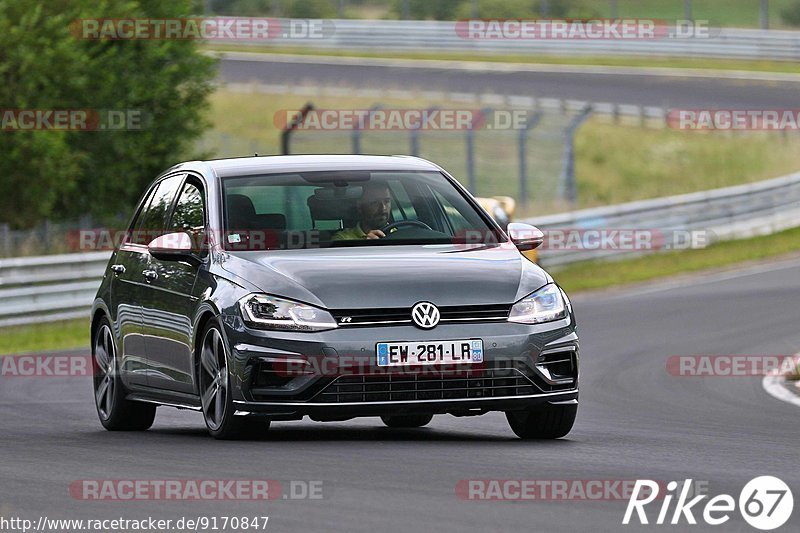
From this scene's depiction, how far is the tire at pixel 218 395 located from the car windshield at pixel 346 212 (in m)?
0.57

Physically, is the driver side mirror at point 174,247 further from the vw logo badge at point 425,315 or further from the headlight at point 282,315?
the vw logo badge at point 425,315

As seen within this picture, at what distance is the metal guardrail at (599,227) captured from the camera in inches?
889

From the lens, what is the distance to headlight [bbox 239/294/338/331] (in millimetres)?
8812

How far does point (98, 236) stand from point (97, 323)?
49.3ft

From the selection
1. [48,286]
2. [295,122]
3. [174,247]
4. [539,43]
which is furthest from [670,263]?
[539,43]

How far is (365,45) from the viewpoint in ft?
184

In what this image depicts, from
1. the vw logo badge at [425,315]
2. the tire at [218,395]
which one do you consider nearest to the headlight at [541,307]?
the vw logo badge at [425,315]

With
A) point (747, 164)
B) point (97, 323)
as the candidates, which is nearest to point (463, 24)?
point (747, 164)

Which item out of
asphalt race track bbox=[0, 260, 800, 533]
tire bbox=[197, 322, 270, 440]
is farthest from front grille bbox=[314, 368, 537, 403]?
tire bbox=[197, 322, 270, 440]

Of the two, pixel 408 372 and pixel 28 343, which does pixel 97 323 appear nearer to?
pixel 408 372

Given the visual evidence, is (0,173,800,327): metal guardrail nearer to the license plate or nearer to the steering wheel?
the steering wheel

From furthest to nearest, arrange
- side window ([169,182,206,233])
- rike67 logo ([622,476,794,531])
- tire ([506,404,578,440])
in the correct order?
side window ([169,182,206,233]) < tire ([506,404,578,440]) < rike67 logo ([622,476,794,531])

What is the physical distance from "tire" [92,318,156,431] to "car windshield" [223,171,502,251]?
177 centimetres

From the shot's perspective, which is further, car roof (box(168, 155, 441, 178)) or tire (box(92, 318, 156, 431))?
tire (box(92, 318, 156, 431))
